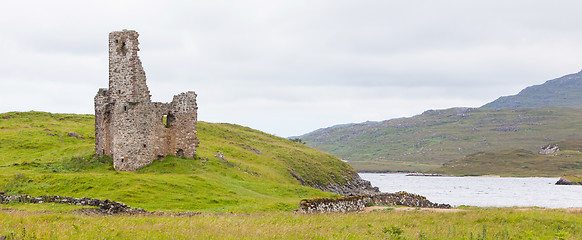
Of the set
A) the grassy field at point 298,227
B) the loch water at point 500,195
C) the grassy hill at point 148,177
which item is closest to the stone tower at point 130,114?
the grassy hill at point 148,177

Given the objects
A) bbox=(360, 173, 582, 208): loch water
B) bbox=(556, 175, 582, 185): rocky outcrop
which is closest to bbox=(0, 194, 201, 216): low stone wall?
bbox=(360, 173, 582, 208): loch water

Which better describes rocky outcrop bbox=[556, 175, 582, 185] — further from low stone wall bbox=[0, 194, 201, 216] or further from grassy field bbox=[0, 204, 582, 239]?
low stone wall bbox=[0, 194, 201, 216]

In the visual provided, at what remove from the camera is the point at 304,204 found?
2819 cm

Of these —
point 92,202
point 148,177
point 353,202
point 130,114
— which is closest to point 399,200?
point 353,202

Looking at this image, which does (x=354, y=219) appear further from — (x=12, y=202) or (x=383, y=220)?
(x=12, y=202)

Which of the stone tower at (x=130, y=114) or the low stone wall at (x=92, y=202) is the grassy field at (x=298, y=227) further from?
the stone tower at (x=130, y=114)

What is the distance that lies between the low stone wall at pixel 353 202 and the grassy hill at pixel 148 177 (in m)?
3.11

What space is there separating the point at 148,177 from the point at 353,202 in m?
15.8

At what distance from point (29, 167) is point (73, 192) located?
10.5m

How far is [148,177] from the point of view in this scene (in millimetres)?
37812

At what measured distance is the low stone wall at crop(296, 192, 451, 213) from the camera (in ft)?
93.7

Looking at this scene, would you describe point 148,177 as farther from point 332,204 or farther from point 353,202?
point 353,202

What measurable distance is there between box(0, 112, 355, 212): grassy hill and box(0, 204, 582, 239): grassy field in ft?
32.6

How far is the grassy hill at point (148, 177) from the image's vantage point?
1324 inches
